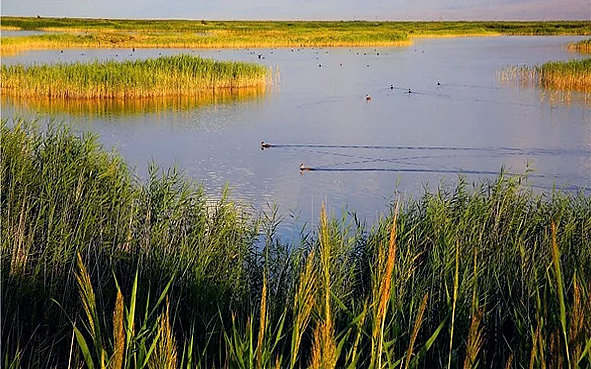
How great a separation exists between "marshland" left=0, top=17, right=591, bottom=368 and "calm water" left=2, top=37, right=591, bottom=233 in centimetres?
6

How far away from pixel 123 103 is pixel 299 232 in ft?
28.3

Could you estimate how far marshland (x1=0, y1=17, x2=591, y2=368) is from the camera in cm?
193

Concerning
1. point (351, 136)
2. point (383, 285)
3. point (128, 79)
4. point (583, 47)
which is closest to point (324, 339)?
point (383, 285)

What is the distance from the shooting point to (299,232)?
5848mm

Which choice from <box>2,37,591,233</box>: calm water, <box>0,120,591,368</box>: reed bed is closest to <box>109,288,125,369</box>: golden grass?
<box>0,120,591,368</box>: reed bed

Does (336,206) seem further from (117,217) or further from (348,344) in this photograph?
(348,344)

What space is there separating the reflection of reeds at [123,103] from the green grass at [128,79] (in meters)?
0.19

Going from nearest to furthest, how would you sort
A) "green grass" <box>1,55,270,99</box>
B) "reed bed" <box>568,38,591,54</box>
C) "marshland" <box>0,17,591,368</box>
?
"marshland" <box>0,17,591,368</box> < "green grass" <box>1,55,270,99</box> < "reed bed" <box>568,38,591,54</box>

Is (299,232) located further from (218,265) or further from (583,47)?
(583,47)

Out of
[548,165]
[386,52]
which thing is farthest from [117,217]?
[386,52]

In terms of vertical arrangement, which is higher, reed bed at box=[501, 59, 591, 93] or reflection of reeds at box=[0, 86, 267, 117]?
reed bed at box=[501, 59, 591, 93]

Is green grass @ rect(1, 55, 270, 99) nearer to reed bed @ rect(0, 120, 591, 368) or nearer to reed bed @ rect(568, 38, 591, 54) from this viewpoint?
reed bed @ rect(0, 120, 591, 368)

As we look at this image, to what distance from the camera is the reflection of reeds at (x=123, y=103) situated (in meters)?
12.6

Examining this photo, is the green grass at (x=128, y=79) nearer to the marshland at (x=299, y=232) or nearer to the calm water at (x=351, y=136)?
the marshland at (x=299, y=232)
